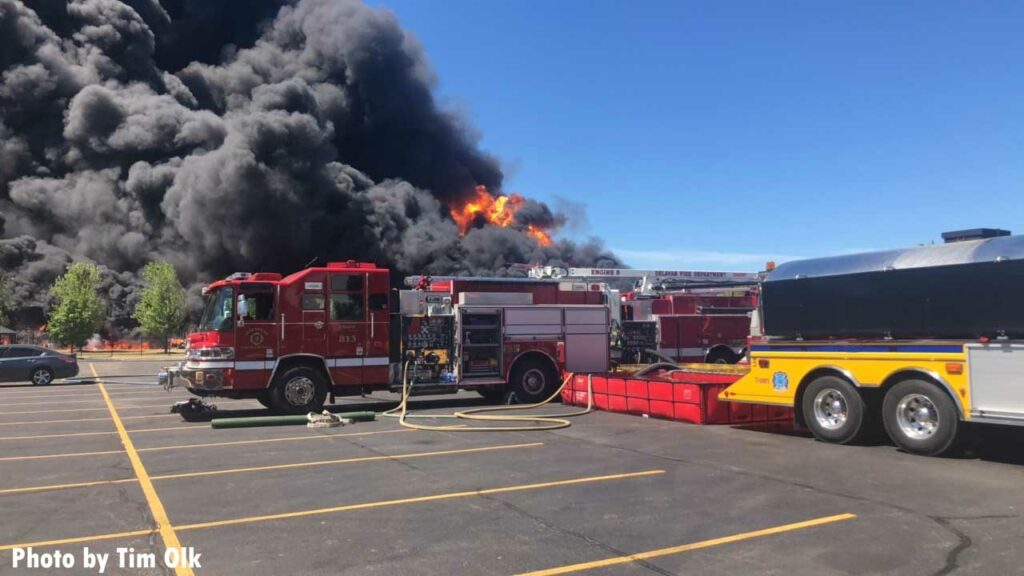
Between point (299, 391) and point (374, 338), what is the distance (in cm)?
161

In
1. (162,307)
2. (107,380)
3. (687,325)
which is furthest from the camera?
Result: (162,307)

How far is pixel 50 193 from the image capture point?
6044 cm

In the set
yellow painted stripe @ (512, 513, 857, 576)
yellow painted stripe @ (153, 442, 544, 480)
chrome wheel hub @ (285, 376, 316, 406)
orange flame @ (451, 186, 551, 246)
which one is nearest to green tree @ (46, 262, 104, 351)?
chrome wheel hub @ (285, 376, 316, 406)

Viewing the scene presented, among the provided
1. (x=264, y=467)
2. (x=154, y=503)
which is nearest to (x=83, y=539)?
(x=154, y=503)

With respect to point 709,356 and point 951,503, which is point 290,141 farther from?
point 951,503

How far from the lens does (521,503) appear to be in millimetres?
6621

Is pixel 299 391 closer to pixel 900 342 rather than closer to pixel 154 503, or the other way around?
pixel 154 503

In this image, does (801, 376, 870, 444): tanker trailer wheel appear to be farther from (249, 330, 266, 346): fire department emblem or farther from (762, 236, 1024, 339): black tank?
(249, 330, 266, 346): fire department emblem

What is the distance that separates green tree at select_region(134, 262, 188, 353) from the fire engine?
1697 inches

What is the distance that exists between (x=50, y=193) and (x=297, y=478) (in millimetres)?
63982

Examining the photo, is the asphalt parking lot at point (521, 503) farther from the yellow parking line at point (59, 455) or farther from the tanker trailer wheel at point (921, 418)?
the tanker trailer wheel at point (921, 418)

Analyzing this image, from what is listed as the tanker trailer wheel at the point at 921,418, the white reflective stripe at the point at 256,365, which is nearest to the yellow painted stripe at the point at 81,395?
the white reflective stripe at the point at 256,365

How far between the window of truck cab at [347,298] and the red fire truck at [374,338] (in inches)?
0.7

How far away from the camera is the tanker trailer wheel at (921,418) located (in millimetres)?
8453
